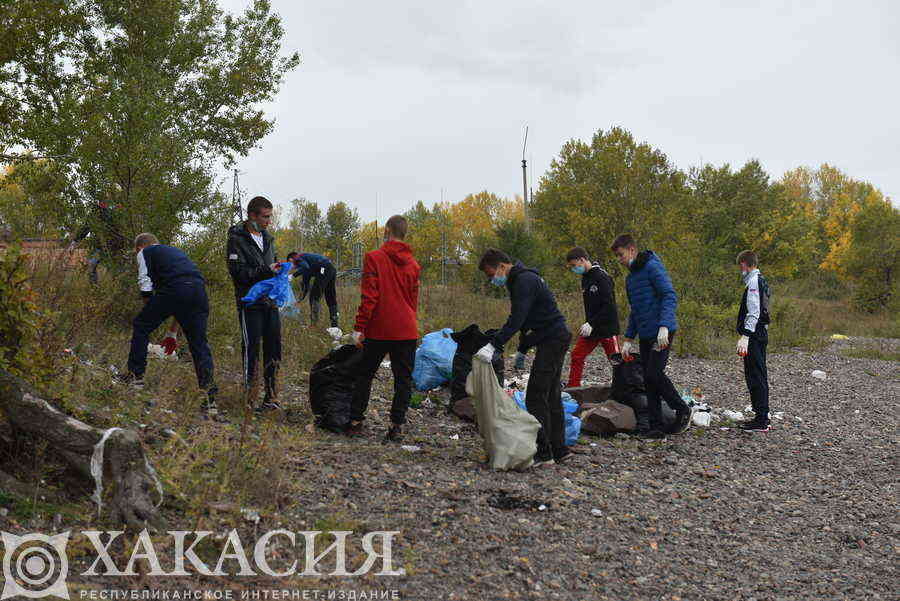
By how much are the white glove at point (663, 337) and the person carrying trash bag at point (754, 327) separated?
3.45ft

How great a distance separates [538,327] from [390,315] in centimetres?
123

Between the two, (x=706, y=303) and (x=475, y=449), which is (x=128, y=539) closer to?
(x=475, y=449)

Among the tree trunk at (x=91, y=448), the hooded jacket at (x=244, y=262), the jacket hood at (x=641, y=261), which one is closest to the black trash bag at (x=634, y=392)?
the jacket hood at (x=641, y=261)

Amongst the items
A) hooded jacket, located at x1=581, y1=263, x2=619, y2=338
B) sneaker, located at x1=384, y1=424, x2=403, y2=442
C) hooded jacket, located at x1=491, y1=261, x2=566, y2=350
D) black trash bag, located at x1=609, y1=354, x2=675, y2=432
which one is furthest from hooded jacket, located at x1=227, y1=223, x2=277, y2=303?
black trash bag, located at x1=609, y1=354, x2=675, y2=432

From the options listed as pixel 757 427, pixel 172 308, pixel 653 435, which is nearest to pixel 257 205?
pixel 172 308

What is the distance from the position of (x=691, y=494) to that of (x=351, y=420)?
9.44ft

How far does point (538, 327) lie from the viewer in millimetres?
5719

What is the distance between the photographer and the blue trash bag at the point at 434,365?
824 cm

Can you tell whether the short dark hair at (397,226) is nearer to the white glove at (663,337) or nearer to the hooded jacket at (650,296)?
the hooded jacket at (650,296)

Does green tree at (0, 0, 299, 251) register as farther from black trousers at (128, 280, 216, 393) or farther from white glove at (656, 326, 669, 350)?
white glove at (656, 326, 669, 350)

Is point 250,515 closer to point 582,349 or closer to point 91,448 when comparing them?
point 91,448

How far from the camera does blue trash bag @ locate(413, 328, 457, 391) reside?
27.0 feet

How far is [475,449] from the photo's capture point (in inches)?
247

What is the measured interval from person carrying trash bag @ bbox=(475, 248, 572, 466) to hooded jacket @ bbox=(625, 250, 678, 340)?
1.46 m
